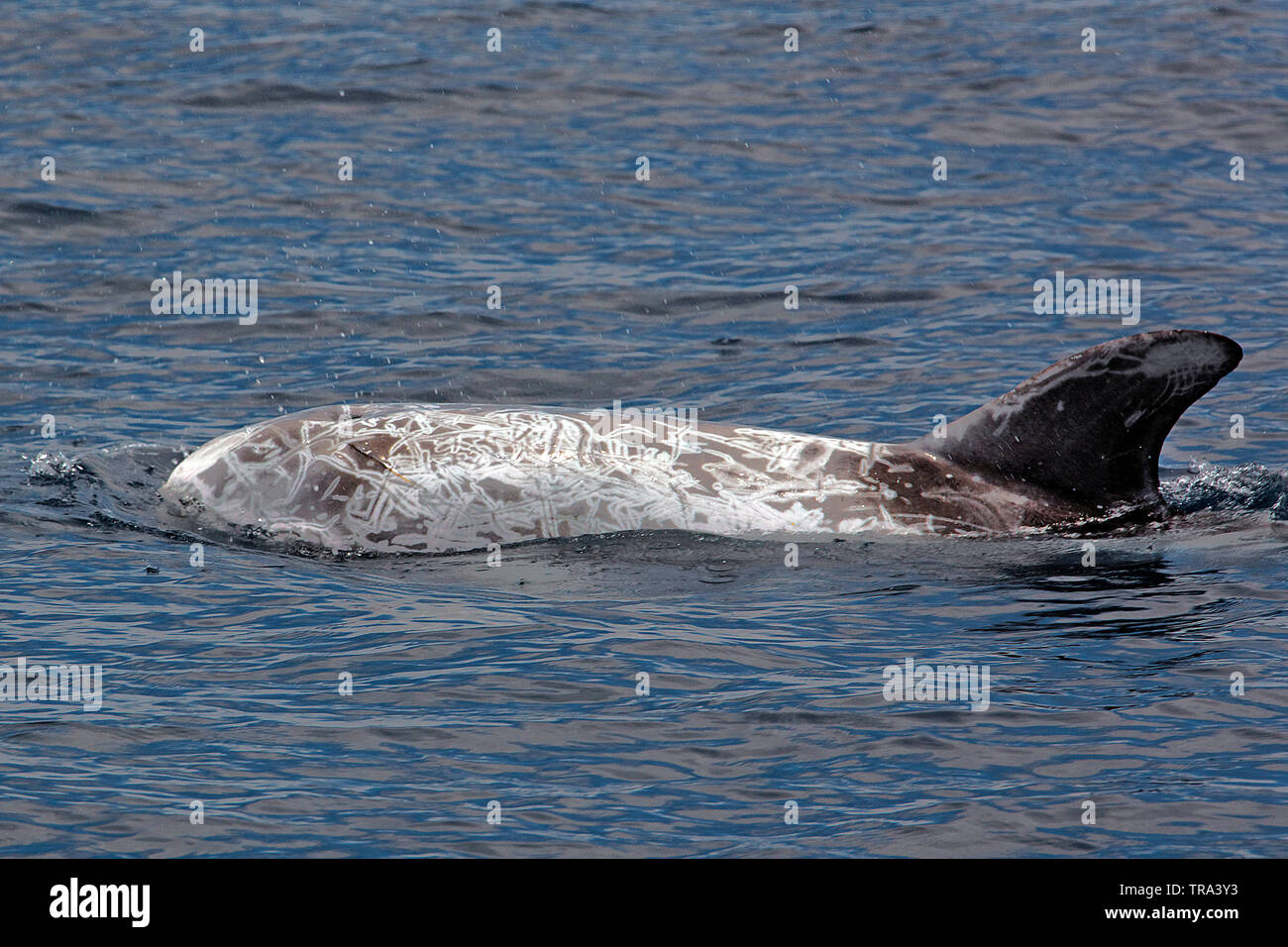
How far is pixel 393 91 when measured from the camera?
85.8 feet

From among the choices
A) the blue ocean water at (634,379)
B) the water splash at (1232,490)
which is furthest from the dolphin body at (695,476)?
the water splash at (1232,490)

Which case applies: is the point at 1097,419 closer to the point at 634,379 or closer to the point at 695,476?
the point at 695,476

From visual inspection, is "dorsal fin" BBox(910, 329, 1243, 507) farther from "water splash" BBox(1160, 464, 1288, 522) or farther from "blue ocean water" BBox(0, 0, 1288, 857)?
"water splash" BBox(1160, 464, 1288, 522)

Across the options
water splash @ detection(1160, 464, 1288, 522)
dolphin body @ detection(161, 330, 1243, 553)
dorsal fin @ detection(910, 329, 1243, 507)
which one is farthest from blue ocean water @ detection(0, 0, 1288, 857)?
dorsal fin @ detection(910, 329, 1243, 507)

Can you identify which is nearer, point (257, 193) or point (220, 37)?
point (257, 193)

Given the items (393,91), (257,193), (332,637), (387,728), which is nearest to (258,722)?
(387,728)

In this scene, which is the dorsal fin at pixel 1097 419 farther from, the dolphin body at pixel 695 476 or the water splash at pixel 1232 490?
the water splash at pixel 1232 490

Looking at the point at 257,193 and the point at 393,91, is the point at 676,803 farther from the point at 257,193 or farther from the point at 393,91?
the point at 393,91

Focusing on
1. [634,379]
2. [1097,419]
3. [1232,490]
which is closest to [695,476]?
[1097,419]

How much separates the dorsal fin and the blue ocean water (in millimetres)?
447

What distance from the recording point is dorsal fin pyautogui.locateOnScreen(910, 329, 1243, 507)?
10031 millimetres

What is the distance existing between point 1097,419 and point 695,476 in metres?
2.50
